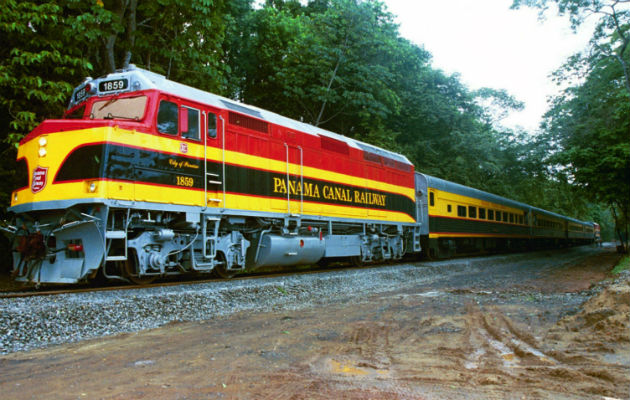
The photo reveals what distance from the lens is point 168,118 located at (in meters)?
8.23

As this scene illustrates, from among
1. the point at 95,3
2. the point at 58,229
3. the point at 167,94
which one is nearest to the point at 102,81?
the point at 167,94

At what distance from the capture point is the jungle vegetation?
37.0 feet

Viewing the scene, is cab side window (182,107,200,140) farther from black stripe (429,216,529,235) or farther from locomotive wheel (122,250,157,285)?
black stripe (429,216,529,235)

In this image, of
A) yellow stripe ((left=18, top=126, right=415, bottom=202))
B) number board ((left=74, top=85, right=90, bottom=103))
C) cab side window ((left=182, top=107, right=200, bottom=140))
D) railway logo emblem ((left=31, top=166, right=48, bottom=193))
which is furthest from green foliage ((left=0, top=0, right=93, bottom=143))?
cab side window ((left=182, top=107, right=200, bottom=140))

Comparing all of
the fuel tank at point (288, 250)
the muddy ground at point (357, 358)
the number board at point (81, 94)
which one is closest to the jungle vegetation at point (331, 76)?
the number board at point (81, 94)

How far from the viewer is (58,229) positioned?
726 cm

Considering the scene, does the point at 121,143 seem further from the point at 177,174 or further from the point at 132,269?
the point at 132,269

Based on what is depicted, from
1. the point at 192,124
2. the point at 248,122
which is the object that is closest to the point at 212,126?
the point at 192,124

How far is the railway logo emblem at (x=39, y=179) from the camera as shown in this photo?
754 cm

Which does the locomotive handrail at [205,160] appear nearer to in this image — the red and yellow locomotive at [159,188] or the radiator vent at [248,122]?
the red and yellow locomotive at [159,188]

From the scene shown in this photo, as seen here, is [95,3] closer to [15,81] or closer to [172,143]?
[15,81]

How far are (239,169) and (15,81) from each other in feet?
18.9

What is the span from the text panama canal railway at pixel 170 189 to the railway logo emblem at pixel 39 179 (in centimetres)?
3

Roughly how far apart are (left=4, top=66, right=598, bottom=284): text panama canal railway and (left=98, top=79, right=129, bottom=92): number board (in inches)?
0.9
